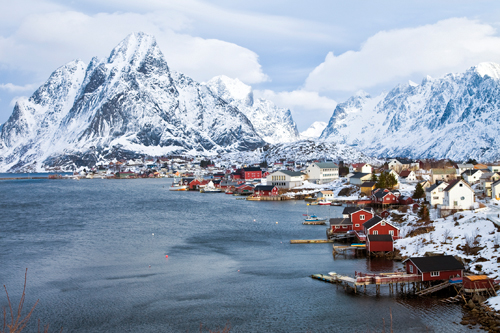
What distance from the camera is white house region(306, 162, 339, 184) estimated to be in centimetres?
10044

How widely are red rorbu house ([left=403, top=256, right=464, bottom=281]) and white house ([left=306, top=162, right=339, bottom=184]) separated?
237ft

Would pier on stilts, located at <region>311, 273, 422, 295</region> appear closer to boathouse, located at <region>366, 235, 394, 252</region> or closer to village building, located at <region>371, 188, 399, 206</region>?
boathouse, located at <region>366, 235, 394, 252</region>

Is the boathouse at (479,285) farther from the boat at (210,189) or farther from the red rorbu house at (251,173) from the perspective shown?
the red rorbu house at (251,173)

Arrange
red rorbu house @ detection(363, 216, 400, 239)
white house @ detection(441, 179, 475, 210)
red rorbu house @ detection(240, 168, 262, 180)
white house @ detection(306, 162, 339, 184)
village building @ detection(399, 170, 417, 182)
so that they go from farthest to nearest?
red rorbu house @ detection(240, 168, 262, 180)
white house @ detection(306, 162, 339, 184)
village building @ detection(399, 170, 417, 182)
white house @ detection(441, 179, 475, 210)
red rorbu house @ detection(363, 216, 400, 239)

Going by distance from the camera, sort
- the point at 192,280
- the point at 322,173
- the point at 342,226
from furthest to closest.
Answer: the point at 322,173 → the point at 342,226 → the point at 192,280

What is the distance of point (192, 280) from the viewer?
3031 centimetres

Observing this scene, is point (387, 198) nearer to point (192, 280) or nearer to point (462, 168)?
point (192, 280)

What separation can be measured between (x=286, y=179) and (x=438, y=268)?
68673mm

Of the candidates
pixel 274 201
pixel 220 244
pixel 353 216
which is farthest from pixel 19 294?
pixel 274 201

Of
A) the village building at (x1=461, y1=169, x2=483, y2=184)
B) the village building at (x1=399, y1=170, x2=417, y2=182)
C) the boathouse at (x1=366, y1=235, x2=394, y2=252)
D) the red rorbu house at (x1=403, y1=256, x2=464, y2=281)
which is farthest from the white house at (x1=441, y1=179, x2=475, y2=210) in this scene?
the village building at (x1=399, y1=170, x2=417, y2=182)

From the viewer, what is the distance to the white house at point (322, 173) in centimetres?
10044

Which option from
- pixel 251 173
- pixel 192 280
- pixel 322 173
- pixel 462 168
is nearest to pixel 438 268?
pixel 192 280

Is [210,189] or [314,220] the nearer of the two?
[314,220]

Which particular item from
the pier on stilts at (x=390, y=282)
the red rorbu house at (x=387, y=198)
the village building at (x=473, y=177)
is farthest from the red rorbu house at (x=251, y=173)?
the pier on stilts at (x=390, y=282)
